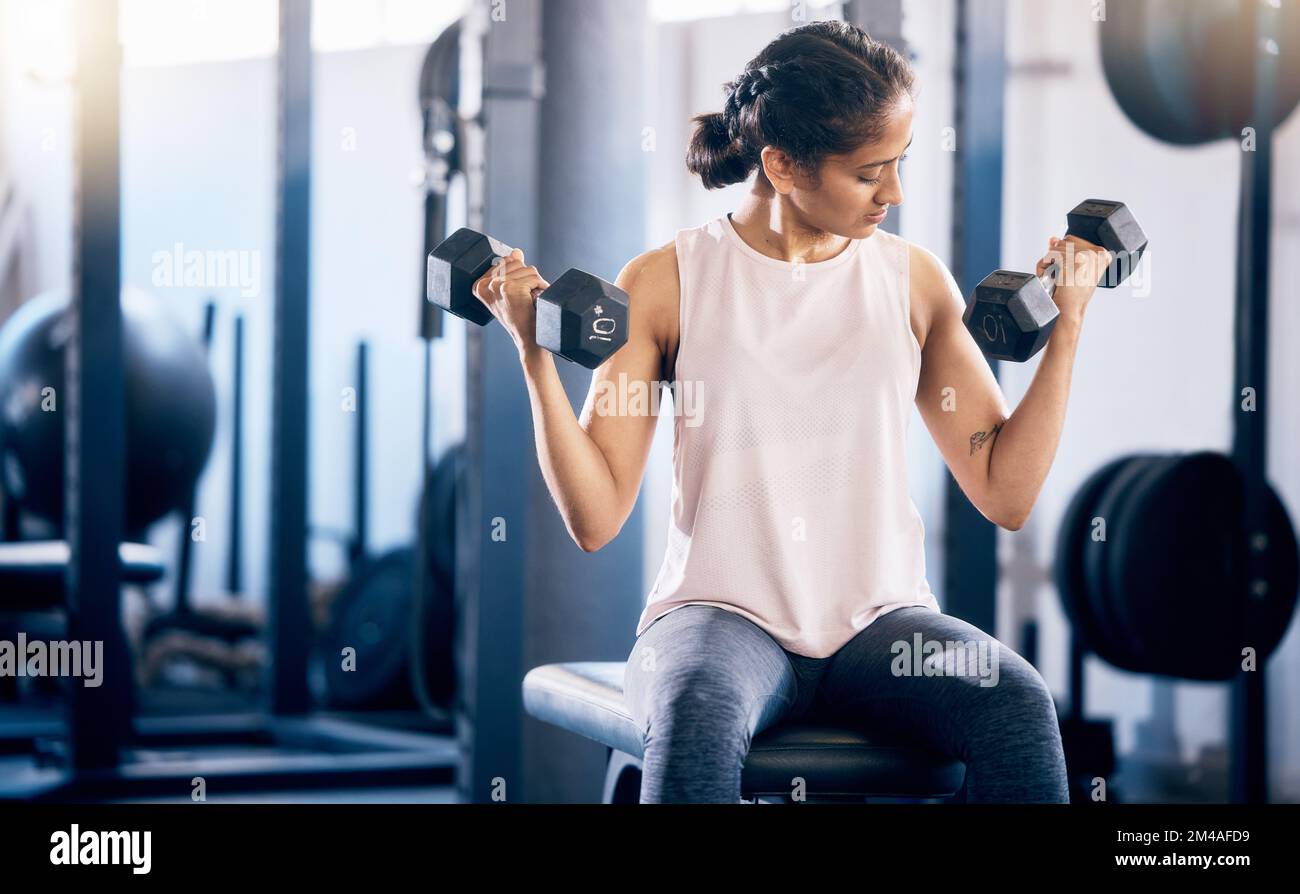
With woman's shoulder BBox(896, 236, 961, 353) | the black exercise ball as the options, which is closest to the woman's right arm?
woman's shoulder BBox(896, 236, 961, 353)

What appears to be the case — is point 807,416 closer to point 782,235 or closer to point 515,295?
point 782,235

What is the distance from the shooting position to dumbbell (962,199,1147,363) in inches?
54.7

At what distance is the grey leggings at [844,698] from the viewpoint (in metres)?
1.18

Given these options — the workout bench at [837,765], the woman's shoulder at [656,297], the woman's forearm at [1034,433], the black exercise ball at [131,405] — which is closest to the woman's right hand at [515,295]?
the woman's shoulder at [656,297]

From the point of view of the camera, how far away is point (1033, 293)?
1383 mm

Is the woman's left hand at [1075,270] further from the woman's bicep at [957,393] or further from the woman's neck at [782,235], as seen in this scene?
the woman's neck at [782,235]

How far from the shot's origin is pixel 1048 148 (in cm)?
390

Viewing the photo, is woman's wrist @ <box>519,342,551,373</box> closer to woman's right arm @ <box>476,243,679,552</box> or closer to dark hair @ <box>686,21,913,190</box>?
woman's right arm @ <box>476,243,679,552</box>

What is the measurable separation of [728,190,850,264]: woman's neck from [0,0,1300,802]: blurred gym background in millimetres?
339

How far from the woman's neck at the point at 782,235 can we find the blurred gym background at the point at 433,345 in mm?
339

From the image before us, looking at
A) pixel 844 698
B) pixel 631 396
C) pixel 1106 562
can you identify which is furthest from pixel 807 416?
pixel 1106 562

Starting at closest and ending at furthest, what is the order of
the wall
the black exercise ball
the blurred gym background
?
1. the blurred gym background
2. the black exercise ball
3. the wall
